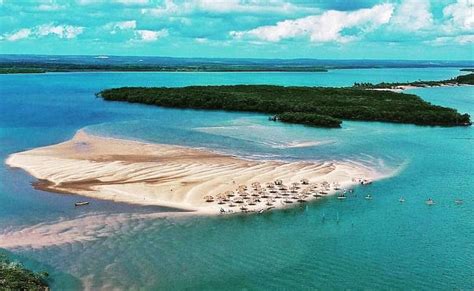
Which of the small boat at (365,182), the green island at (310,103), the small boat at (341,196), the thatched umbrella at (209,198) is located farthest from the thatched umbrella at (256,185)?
the green island at (310,103)

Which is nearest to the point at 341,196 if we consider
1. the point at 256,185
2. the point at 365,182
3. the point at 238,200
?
the point at 365,182

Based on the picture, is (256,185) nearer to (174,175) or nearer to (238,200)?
(238,200)

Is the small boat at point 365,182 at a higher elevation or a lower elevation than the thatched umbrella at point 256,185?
lower

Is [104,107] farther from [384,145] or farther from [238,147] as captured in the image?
[384,145]

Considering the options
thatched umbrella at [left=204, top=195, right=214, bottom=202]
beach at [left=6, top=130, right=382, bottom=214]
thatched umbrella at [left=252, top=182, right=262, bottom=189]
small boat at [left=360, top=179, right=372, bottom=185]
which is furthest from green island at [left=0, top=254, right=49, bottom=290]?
small boat at [left=360, top=179, right=372, bottom=185]

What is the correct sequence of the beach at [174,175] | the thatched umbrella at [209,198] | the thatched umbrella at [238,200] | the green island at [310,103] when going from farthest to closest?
the green island at [310,103] < the beach at [174,175] < the thatched umbrella at [209,198] < the thatched umbrella at [238,200]

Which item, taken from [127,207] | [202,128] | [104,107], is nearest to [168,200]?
[127,207]

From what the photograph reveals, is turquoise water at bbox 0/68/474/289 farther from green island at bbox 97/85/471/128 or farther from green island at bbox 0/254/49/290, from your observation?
green island at bbox 97/85/471/128

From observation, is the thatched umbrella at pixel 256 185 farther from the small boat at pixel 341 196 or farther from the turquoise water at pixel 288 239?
the small boat at pixel 341 196
